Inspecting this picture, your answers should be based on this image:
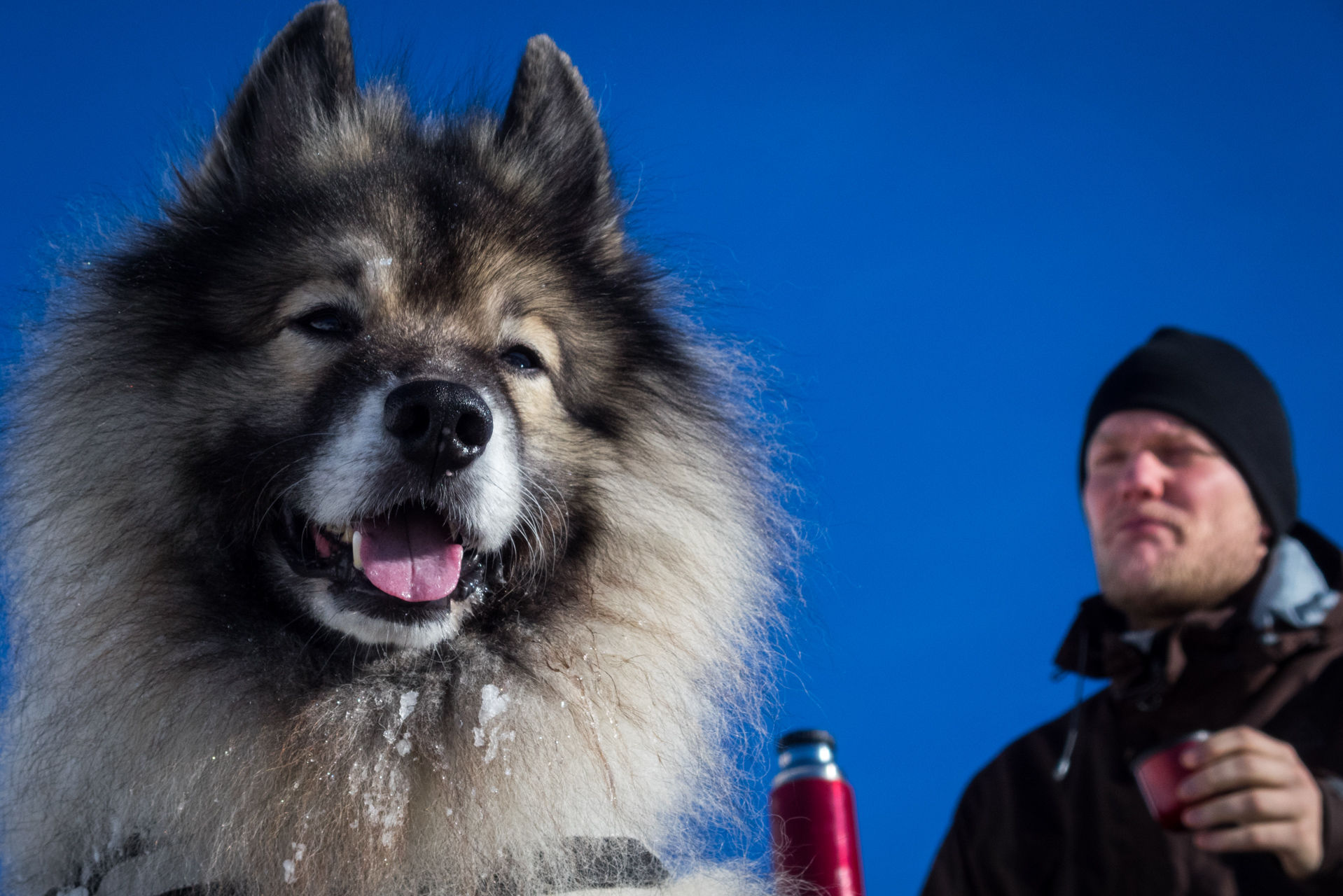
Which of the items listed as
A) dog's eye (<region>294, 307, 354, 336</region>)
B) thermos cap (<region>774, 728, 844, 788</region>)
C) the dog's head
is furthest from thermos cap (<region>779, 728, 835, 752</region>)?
dog's eye (<region>294, 307, 354, 336</region>)

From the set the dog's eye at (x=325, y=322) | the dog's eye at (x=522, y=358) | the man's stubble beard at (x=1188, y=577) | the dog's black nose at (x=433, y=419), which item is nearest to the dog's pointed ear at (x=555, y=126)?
the dog's eye at (x=522, y=358)

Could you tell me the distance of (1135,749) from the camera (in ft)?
8.87

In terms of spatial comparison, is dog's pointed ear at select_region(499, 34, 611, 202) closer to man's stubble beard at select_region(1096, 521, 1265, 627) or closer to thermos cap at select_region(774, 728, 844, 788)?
thermos cap at select_region(774, 728, 844, 788)

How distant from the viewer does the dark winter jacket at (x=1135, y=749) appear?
2.39 m

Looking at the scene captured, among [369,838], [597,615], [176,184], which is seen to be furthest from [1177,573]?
[176,184]

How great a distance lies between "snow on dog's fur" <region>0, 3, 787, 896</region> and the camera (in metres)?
1.98

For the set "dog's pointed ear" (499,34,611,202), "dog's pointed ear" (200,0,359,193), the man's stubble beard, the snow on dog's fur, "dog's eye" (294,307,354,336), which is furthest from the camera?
"dog's pointed ear" (499,34,611,202)

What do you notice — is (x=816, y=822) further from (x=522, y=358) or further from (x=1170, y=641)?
(x=522, y=358)

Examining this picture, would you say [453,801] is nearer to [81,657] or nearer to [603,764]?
[603,764]

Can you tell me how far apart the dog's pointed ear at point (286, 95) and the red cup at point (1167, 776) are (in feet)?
8.10

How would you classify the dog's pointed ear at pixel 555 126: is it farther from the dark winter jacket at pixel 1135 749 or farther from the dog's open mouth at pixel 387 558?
the dark winter jacket at pixel 1135 749

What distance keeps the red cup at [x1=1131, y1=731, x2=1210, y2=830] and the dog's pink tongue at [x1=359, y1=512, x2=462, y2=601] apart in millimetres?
1453

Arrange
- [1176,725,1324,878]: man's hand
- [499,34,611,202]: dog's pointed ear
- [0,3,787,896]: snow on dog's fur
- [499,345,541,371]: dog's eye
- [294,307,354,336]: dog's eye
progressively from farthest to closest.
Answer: [499,34,611,202]: dog's pointed ear
[499,345,541,371]: dog's eye
[294,307,354,336]: dog's eye
[0,3,787,896]: snow on dog's fur
[1176,725,1324,878]: man's hand

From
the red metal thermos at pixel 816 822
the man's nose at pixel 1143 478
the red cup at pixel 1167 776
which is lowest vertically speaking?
the red metal thermos at pixel 816 822
